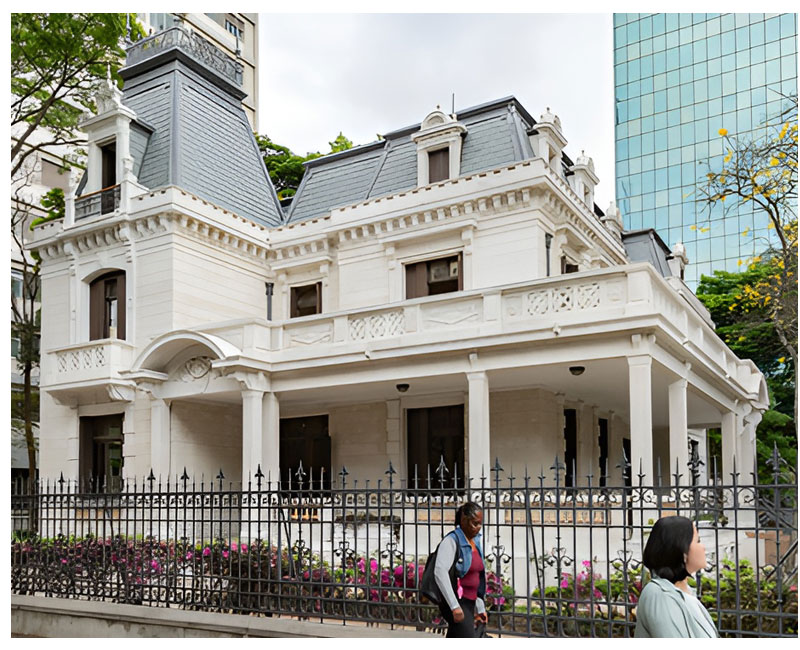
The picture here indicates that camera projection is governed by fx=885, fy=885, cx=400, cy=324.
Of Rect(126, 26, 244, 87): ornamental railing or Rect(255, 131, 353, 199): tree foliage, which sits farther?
Rect(255, 131, 353, 199): tree foliage

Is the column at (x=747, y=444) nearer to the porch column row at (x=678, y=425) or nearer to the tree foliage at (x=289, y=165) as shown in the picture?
the porch column row at (x=678, y=425)

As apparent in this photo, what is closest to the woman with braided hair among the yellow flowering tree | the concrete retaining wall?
the concrete retaining wall

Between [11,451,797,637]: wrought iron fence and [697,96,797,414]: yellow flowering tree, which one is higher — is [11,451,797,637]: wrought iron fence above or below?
below

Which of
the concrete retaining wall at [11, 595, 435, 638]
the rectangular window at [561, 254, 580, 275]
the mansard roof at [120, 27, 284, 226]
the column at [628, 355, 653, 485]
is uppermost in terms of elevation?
the mansard roof at [120, 27, 284, 226]

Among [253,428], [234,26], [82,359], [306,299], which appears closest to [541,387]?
[253,428]

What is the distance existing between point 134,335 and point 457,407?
756 centimetres

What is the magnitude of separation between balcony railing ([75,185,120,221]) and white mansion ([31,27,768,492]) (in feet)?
0.22

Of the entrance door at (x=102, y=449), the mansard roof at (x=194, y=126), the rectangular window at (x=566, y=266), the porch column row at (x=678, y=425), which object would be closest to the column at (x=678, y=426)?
the porch column row at (x=678, y=425)

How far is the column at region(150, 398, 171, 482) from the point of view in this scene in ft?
61.5

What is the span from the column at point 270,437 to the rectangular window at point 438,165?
6324mm

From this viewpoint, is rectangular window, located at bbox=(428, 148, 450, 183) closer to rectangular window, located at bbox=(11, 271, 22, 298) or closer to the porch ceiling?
the porch ceiling

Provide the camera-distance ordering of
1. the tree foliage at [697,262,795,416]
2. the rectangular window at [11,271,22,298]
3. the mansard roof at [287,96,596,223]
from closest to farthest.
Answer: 1. the mansard roof at [287,96,596,223]
2. the rectangular window at [11,271,22,298]
3. the tree foliage at [697,262,795,416]

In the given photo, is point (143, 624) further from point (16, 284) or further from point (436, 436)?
point (16, 284)

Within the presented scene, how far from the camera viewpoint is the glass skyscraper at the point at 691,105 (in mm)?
31078
